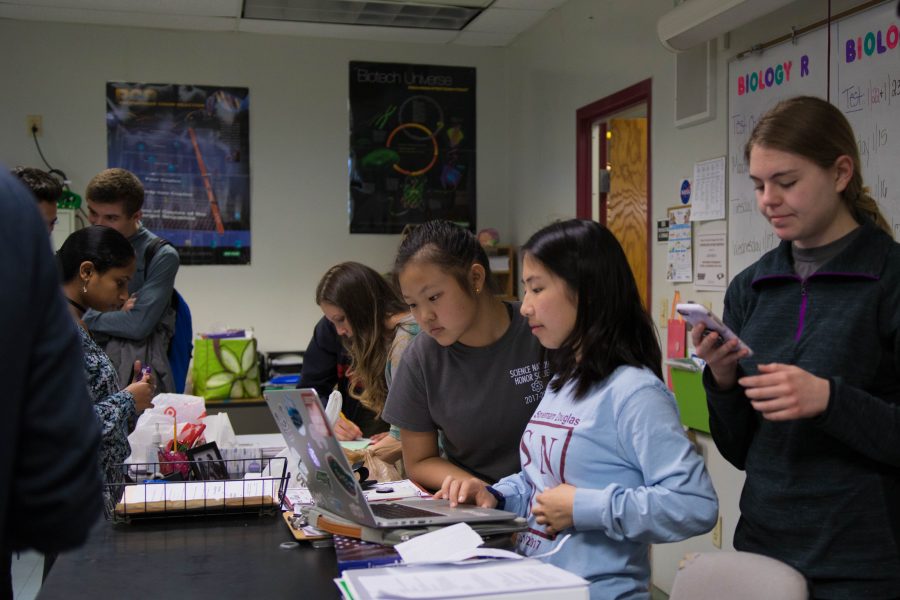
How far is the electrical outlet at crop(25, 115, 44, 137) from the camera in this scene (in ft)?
16.9

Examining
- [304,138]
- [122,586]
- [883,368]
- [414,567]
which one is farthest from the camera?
[304,138]

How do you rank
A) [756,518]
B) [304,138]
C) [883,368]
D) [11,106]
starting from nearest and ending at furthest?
[883,368]
[756,518]
[11,106]
[304,138]

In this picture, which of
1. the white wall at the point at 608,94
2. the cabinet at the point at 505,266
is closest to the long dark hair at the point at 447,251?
the white wall at the point at 608,94

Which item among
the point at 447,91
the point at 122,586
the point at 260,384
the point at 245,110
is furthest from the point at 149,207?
the point at 122,586

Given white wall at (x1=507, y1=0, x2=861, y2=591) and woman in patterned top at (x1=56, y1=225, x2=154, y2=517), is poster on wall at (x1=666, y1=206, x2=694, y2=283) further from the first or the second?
woman in patterned top at (x1=56, y1=225, x2=154, y2=517)

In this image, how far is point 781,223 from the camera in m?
1.53

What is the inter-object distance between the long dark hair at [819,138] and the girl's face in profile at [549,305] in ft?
1.45

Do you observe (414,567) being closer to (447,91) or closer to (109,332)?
(109,332)

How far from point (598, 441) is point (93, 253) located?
1724 millimetres

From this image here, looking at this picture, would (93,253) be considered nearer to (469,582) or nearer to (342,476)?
(342,476)

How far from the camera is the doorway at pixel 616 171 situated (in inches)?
171

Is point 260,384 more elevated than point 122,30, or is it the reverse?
point 122,30

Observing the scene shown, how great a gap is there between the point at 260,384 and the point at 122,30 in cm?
227

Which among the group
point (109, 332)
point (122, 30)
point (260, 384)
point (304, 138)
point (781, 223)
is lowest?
point (260, 384)
